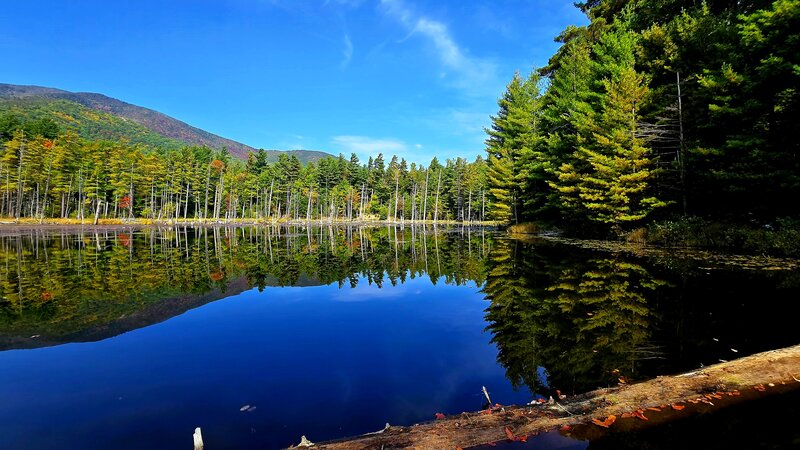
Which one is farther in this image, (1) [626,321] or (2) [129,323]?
(2) [129,323]

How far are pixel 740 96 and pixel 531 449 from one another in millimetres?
22109

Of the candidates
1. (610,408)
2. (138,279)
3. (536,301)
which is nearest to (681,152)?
(536,301)

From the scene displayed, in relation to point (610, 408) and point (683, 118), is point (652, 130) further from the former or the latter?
point (610, 408)

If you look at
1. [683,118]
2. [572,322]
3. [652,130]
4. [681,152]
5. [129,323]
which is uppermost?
[683,118]

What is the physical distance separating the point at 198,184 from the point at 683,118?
83437mm

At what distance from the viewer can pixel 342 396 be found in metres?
5.17

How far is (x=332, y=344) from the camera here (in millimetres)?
7453

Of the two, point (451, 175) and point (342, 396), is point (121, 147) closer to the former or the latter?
point (451, 175)

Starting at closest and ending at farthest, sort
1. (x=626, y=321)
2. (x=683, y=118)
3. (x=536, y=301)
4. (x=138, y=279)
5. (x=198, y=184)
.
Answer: (x=626, y=321) → (x=536, y=301) → (x=138, y=279) → (x=683, y=118) → (x=198, y=184)

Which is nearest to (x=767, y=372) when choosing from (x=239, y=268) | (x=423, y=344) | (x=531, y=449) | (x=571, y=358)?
(x=571, y=358)

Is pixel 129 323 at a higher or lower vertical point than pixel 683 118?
lower

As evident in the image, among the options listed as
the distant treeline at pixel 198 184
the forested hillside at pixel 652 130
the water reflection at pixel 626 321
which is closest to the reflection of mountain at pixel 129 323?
the water reflection at pixel 626 321

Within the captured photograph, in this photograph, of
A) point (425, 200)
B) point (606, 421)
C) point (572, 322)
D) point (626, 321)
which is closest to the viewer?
point (606, 421)

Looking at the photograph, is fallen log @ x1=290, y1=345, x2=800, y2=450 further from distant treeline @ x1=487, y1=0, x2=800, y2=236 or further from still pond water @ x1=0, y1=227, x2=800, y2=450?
distant treeline @ x1=487, y1=0, x2=800, y2=236
